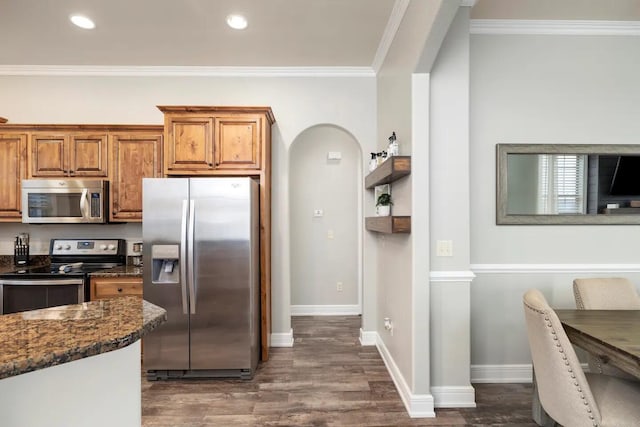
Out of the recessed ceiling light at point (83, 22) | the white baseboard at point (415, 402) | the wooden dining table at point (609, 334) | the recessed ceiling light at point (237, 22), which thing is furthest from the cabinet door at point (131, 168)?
the wooden dining table at point (609, 334)

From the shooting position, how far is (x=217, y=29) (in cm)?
280

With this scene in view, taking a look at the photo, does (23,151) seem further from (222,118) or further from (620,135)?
(620,135)

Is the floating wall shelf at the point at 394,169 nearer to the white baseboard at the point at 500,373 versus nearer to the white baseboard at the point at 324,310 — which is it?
the white baseboard at the point at 500,373

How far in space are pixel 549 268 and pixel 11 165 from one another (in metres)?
5.06

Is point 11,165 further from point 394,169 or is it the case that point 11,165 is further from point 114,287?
point 394,169

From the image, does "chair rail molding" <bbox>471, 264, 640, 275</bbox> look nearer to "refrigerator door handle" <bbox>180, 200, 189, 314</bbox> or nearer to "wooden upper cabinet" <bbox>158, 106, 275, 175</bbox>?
"wooden upper cabinet" <bbox>158, 106, 275, 175</bbox>

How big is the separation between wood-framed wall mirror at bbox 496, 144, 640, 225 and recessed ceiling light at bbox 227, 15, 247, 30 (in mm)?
2341

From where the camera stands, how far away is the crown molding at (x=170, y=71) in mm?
3453

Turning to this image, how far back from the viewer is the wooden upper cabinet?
3.07 metres

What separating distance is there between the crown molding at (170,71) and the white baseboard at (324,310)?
10.2ft

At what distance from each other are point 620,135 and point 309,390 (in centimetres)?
335

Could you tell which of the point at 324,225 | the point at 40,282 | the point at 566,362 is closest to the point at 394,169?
the point at 566,362

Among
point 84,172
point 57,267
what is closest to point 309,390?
point 57,267

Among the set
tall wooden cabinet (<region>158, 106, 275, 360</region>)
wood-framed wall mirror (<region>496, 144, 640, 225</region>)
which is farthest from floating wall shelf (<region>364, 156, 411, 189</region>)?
tall wooden cabinet (<region>158, 106, 275, 360</region>)
